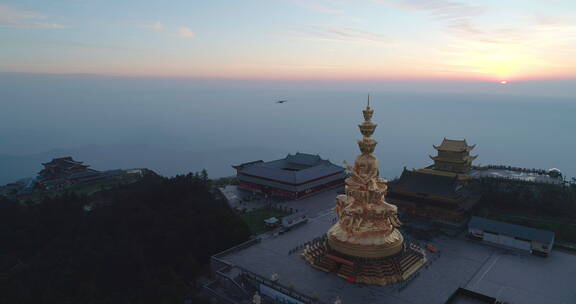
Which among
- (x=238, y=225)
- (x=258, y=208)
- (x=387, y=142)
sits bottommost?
(x=387, y=142)

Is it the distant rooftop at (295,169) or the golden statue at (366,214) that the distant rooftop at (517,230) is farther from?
the distant rooftop at (295,169)

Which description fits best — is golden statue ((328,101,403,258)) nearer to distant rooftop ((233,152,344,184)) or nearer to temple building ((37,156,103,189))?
distant rooftop ((233,152,344,184))

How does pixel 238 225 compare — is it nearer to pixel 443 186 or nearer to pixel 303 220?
pixel 303 220

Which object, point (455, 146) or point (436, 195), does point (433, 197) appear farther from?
point (455, 146)

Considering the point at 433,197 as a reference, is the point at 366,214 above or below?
above

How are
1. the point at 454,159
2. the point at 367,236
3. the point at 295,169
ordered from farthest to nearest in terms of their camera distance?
the point at 295,169 < the point at 454,159 < the point at 367,236

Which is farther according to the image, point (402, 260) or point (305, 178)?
point (305, 178)

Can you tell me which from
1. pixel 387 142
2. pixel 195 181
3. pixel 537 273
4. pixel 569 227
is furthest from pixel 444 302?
pixel 387 142

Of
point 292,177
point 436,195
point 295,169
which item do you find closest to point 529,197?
point 436,195
